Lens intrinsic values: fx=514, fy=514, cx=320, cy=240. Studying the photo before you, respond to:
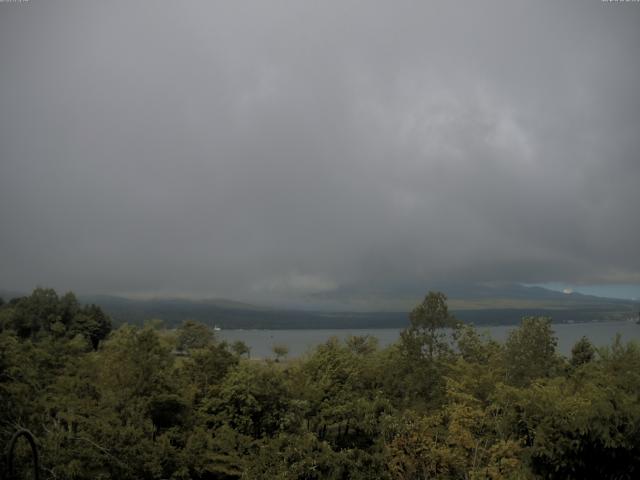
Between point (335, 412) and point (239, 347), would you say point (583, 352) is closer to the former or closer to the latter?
point (239, 347)

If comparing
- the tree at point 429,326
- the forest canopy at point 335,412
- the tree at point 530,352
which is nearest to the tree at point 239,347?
the forest canopy at point 335,412

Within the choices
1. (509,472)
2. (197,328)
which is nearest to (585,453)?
(509,472)

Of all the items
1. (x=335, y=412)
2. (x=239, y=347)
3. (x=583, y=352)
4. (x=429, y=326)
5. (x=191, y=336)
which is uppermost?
(x=429, y=326)

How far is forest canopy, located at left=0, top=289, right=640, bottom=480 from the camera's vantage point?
52.9ft

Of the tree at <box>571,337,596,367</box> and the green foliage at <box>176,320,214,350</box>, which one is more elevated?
the tree at <box>571,337,596,367</box>

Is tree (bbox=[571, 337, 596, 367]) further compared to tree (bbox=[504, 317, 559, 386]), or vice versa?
tree (bbox=[571, 337, 596, 367])

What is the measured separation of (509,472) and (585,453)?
11.5 ft

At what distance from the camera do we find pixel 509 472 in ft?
58.5

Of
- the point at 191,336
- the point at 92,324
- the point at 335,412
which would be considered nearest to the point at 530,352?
the point at 335,412

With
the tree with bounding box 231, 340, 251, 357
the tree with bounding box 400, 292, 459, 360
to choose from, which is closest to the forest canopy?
the tree with bounding box 400, 292, 459, 360

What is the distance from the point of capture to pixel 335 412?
23641 mm

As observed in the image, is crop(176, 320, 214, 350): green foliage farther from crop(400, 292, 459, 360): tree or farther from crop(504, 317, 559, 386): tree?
crop(504, 317, 559, 386): tree

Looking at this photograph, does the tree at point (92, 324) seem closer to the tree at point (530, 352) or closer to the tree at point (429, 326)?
the tree at point (429, 326)

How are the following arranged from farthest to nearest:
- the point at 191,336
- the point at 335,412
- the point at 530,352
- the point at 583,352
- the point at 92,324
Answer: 1. the point at 92,324
2. the point at 191,336
3. the point at 583,352
4. the point at 530,352
5. the point at 335,412
